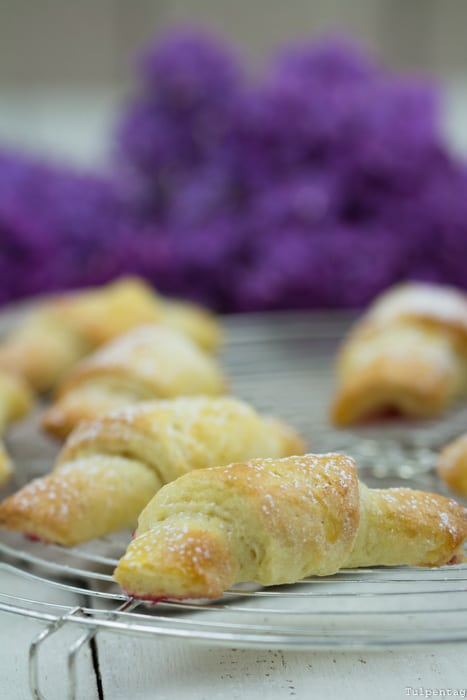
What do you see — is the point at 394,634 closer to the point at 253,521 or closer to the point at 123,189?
the point at 253,521

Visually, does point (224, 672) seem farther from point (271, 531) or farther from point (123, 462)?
point (123, 462)

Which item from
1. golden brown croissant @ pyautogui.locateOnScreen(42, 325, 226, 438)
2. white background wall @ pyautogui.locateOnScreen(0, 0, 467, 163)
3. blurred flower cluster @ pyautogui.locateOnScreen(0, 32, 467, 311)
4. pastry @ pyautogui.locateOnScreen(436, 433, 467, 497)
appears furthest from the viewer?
white background wall @ pyautogui.locateOnScreen(0, 0, 467, 163)

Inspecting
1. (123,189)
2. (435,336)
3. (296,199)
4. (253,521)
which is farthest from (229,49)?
(253,521)

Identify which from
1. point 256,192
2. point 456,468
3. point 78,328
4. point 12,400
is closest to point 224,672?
point 456,468

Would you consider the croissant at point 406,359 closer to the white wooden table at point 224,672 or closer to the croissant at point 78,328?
the croissant at point 78,328

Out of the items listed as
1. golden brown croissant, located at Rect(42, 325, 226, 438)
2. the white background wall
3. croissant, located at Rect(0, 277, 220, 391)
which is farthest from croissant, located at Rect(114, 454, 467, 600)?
the white background wall

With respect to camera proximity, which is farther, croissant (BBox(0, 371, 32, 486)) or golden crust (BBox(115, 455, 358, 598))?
croissant (BBox(0, 371, 32, 486))

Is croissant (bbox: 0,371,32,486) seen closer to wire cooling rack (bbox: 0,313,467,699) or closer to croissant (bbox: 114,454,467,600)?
wire cooling rack (bbox: 0,313,467,699)
